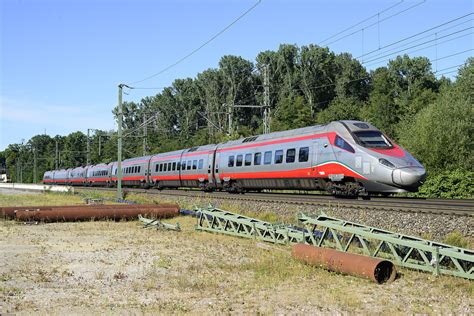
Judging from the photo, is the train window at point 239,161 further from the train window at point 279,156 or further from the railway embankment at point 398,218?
the railway embankment at point 398,218

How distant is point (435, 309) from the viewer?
347 inches

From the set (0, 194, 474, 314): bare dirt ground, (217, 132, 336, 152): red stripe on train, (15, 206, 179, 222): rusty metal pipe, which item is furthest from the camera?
(15, 206, 179, 222): rusty metal pipe

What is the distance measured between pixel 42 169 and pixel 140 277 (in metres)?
135

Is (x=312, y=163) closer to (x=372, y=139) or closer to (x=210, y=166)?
(x=372, y=139)

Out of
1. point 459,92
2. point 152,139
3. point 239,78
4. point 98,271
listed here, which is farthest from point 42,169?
point 98,271

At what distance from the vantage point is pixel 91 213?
951 inches

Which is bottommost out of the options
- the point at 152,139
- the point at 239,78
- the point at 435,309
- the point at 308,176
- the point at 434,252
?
the point at 435,309

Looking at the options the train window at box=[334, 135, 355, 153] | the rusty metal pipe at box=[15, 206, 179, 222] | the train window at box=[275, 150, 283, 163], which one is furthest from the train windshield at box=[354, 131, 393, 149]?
the rusty metal pipe at box=[15, 206, 179, 222]

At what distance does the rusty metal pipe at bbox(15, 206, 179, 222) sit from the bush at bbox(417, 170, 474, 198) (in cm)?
1682

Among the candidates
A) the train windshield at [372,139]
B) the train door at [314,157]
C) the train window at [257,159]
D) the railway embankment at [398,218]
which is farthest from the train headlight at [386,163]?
the train window at [257,159]

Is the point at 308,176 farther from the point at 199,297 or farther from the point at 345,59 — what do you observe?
the point at 345,59

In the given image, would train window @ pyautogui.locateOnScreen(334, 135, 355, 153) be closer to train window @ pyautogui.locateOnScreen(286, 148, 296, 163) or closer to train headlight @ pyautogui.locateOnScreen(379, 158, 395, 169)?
train headlight @ pyautogui.locateOnScreen(379, 158, 395, 169)

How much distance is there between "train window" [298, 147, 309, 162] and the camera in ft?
75.2

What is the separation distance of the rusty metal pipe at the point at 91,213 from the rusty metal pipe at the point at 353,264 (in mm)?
13219
